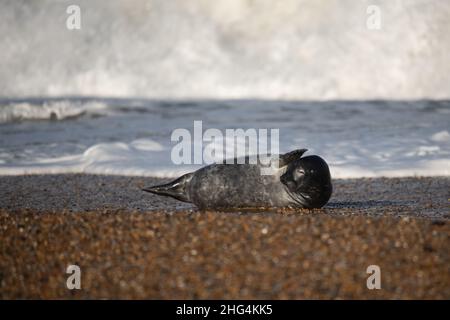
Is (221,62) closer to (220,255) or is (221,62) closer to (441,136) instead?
(441,136)

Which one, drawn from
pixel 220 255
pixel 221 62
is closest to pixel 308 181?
pixel 220 255

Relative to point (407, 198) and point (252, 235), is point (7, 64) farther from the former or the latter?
point (252, 235)

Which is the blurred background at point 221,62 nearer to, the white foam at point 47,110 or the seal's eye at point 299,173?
the white foam at point 47,110

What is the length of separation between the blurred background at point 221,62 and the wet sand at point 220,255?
6738 millimetres

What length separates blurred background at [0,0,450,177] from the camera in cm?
1138

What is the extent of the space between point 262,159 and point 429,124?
18.6ft

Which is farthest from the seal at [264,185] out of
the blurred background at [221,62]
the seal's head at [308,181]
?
the blurred background at [221,62]

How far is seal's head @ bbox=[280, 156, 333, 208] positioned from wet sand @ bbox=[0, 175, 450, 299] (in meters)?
0.27

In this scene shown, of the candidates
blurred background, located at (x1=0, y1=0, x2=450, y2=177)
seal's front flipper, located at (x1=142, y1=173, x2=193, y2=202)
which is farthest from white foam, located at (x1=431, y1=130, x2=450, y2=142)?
seal's front flipper, located at (x1=142, y1=173, x2=193, y2=202)

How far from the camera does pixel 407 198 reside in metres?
5.39

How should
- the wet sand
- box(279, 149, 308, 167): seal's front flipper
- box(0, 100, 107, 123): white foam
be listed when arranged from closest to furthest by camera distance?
the wet sand < box(279, 149, 308, 167): seal's front flipper < box(0, 100, 107, 123): white foam

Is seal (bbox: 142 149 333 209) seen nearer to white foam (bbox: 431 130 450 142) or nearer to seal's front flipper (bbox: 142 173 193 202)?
seal's front flipper (bbox: 142 173 193 202)

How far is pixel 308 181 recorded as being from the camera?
4.62 metres
